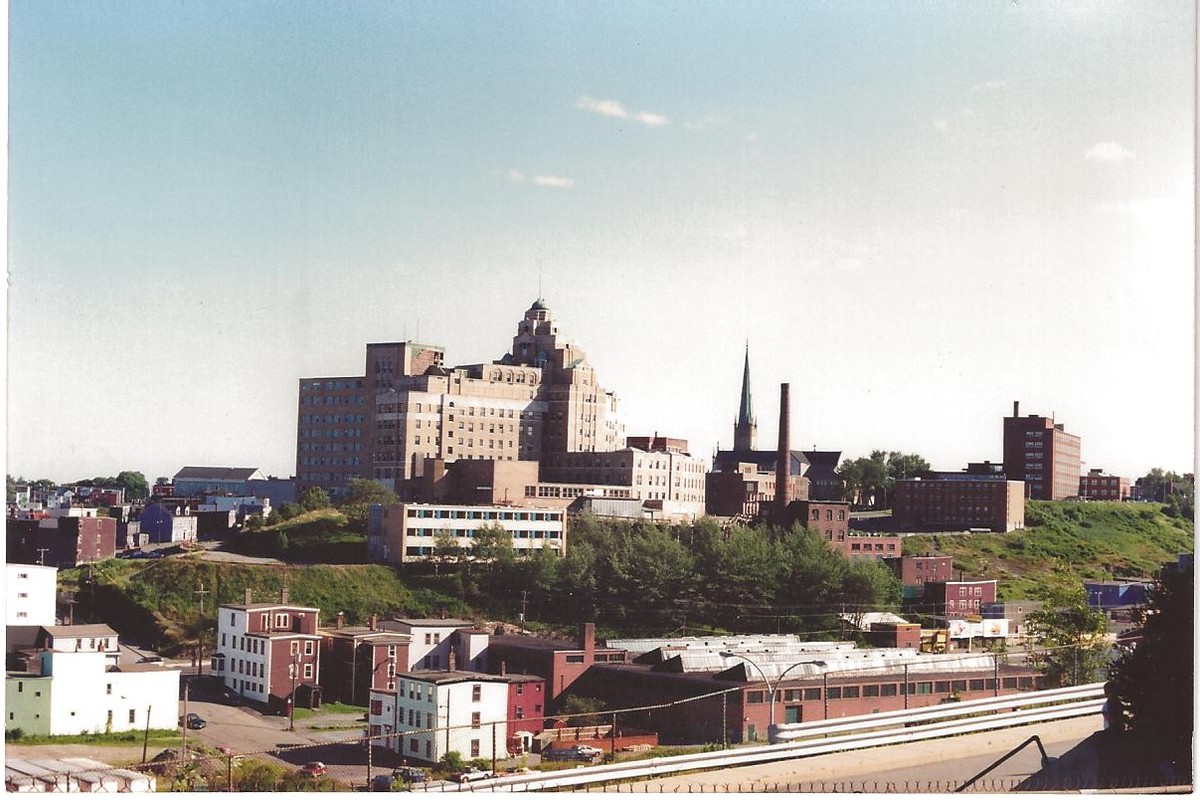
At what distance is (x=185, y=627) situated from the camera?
61.6 feet

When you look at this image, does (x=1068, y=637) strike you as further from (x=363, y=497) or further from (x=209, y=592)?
(x=363, y=497)

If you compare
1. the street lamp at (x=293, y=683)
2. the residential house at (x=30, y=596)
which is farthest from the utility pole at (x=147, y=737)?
the residential house at (x=30, y=596)

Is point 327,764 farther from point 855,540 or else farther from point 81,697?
point 855,540

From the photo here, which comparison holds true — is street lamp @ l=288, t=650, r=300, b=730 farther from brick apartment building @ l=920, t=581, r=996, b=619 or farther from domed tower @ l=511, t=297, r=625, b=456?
domed tower @ l=511, t=297, r=625, b=456

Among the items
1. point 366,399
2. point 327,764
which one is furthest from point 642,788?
point 366,399

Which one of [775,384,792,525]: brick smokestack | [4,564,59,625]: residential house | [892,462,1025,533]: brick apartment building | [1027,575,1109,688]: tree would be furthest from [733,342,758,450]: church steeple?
[4,564,59,625]: residential house

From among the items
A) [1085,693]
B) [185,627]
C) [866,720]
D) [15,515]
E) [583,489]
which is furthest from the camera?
[583,489]

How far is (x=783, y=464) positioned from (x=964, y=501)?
7063 mm

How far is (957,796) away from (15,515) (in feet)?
52.2

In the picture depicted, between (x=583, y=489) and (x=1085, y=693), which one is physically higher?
(x=583, y=489)

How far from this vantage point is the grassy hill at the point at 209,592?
19.0 meters

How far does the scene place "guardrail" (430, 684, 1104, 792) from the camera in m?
10.4

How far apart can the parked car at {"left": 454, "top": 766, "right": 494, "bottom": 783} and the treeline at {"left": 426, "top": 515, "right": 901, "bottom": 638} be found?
8.51 meters

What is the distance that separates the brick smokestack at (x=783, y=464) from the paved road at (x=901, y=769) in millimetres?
10978
